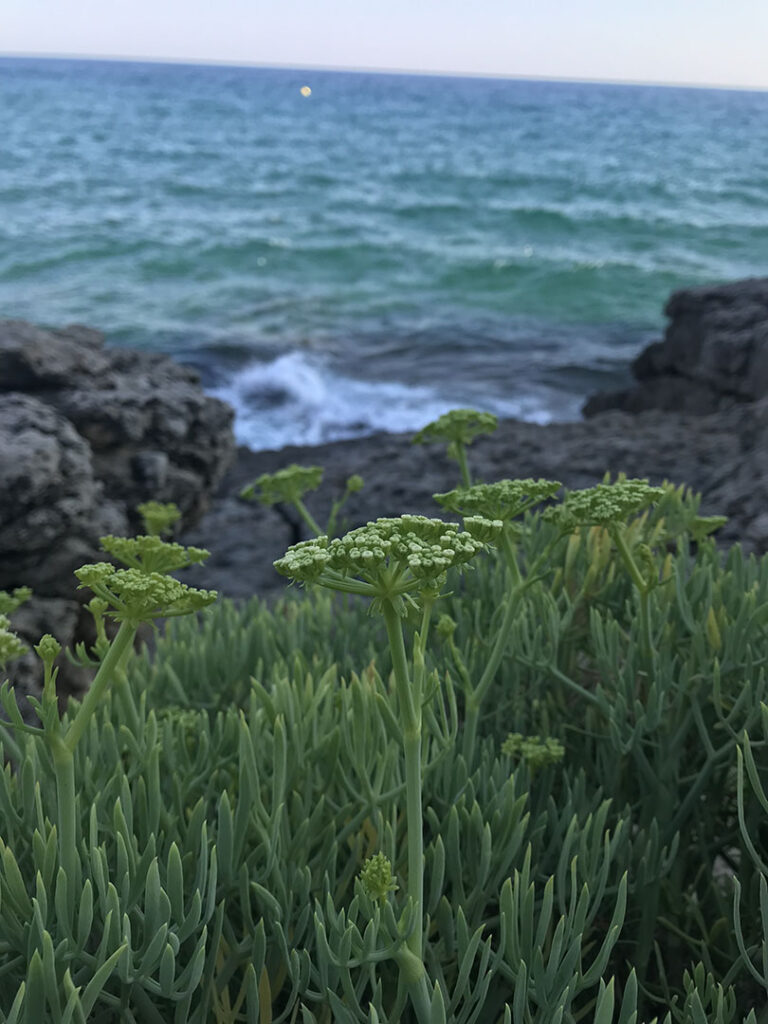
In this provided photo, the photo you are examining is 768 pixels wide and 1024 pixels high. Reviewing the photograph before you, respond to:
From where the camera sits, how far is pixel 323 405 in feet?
38.4

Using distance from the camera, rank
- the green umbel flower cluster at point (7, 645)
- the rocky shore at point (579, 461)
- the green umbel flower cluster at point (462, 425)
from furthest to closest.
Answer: the rocky shore at point (579, 461) < the green umbel flower cluster at point (462, 425) < the green umbel flower cluster at point (7, 645)

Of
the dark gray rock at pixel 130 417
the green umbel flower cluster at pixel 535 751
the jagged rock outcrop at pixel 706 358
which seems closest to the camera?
the green umbel flower cluster at pixel 535 751

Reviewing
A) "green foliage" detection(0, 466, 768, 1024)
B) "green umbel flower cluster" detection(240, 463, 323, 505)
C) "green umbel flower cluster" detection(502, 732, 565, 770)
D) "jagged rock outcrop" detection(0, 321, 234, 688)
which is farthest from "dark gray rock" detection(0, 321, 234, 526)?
"green umbel flower cluster" detection(502, 732, 565, 770)

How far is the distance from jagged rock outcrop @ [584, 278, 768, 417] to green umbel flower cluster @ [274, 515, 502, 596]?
17.2ft

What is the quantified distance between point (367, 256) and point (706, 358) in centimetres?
1454

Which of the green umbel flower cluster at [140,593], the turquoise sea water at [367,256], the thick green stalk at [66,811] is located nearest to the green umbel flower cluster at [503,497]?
the green umbel flower cluster at [140,593]

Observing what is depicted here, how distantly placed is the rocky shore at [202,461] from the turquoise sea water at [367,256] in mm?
5265

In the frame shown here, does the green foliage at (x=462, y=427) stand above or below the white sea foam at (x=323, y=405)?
above

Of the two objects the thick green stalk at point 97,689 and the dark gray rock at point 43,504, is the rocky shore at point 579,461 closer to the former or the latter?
the dark gray rock at point 43,504

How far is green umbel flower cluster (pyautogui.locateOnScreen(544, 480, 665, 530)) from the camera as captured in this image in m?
1.46

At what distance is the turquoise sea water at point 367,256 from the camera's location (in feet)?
42.1

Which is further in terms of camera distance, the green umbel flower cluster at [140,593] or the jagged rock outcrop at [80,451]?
the jagged rock outcrop at [80,451]

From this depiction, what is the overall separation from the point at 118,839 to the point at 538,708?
1.01 metres

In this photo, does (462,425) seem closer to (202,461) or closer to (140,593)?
(140,593)
